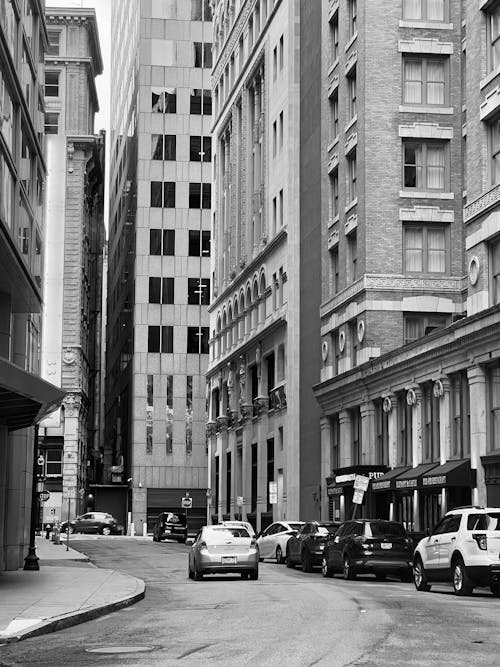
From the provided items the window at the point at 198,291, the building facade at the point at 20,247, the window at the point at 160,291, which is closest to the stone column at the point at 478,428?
the building facade at the point at 20,247

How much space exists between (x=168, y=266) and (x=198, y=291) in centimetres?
350

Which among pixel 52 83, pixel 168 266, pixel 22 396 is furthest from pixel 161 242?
pixel 22 396

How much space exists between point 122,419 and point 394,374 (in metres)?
75.7

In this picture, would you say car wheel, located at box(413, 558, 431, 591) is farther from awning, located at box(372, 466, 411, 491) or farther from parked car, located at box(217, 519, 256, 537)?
awning, located at box(372, 466, 411, 491)

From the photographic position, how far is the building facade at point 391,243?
47750mm

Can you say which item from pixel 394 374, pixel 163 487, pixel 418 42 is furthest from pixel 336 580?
pixel 163 487

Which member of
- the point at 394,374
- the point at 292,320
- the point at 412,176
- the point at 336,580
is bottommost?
the point at 336,580

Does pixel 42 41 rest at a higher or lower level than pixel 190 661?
higher

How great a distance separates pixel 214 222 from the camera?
317 feet

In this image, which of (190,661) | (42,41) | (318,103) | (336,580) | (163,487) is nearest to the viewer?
(190,661)

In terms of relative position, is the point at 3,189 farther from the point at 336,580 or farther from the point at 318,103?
the point at 318,103

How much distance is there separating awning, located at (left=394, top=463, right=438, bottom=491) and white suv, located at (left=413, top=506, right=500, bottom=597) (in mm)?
15218

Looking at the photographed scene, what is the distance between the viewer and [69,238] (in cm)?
11012

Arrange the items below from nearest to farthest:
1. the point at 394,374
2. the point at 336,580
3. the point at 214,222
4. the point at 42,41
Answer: the point at 336,580, the point at 42,41, the point at 394,374, the point at 214,222
